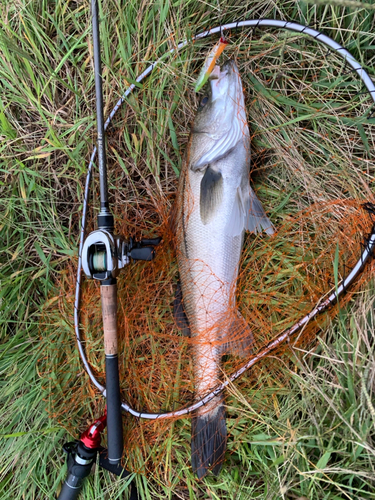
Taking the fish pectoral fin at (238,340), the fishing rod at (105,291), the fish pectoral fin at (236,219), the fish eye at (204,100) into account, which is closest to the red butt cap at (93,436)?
the fishing rod at (105,291)

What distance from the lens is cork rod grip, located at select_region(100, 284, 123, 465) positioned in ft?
5.71

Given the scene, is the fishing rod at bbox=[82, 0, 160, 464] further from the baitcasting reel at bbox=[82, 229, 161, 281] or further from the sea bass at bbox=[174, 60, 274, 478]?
the sea bass at bbox=[174, 60, 274, 478]

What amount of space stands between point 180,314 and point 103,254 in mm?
635

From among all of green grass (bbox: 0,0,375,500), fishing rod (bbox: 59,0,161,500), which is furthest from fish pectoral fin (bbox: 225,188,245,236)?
fishing rod (bbox: 59,0,161,500)

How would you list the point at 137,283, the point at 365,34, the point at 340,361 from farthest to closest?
the point at 137,283
the point at 365,34
the point at 340,361

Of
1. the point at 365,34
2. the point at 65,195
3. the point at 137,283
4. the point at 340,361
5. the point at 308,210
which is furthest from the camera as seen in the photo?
the point at 65,195

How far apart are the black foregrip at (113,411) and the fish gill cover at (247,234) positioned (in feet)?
0.84

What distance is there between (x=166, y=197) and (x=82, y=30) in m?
1.16

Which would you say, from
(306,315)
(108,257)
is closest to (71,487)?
(108,257)

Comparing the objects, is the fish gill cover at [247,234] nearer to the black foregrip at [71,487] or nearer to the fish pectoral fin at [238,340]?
the fish pectoral fin at [238,340]

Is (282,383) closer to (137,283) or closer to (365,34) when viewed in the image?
(137,283)

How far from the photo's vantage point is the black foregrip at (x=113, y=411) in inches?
68.6

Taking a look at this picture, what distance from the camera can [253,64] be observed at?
1931 mm

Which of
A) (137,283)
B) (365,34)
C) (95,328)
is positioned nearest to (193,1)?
(365,34)
